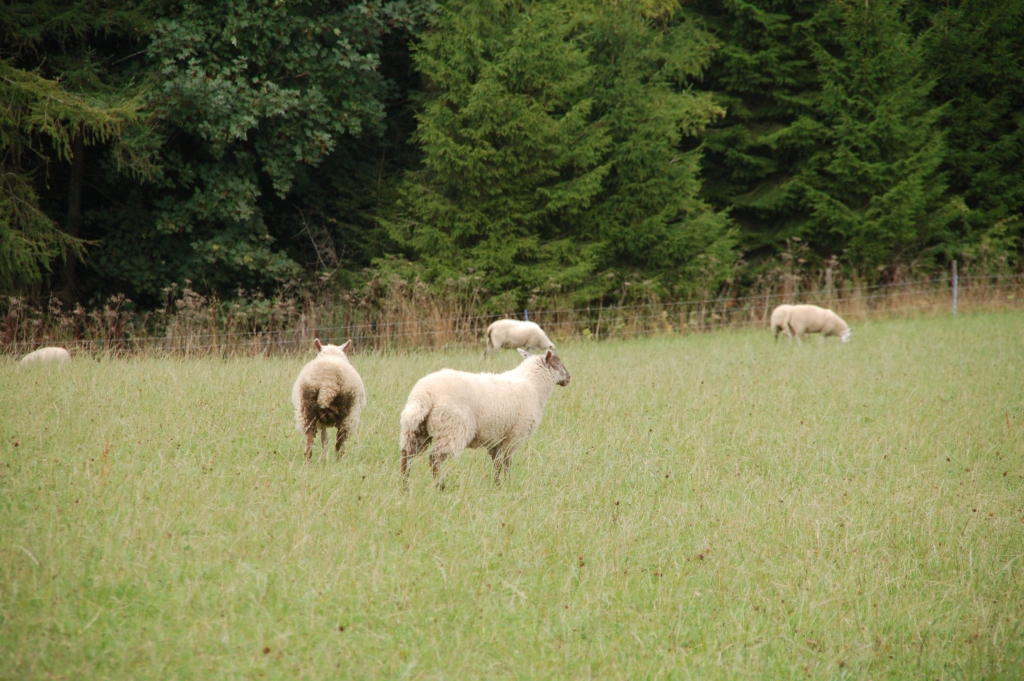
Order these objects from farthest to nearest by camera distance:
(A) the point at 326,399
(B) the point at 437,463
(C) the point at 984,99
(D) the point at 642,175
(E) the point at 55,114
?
(C) the point at 984,99 < (D) the point at 642,175 < (E) the point at 55,114 < (A) the point at 326,399 < (B) the point at 437,463

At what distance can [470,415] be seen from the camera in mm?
6504

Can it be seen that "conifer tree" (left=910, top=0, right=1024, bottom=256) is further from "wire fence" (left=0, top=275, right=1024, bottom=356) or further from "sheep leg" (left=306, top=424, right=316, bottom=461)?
"sheep leg" (left=306, top=424, right=316, bottom=461)

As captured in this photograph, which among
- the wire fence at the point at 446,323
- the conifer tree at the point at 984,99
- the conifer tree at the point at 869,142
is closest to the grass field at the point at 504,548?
the wire fence at the point at 446,323

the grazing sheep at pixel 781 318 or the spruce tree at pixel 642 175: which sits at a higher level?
the spruce tree at pixel 642 175

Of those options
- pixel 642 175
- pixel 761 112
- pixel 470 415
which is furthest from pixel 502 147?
pixel 470 415

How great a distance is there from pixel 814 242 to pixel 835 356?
12001mm

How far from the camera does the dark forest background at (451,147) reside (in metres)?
16.3

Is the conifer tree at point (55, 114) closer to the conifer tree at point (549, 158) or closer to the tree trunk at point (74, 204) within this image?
the tree trunk at point (74, 204)

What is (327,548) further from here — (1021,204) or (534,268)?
(1021,204)

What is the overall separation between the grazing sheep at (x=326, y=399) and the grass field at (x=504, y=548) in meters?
0.25

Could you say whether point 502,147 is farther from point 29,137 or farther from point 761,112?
point 761,112

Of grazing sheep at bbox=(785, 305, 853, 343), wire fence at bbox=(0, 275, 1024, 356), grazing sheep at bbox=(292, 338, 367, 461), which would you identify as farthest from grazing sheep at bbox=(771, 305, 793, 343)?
grazing sheep at bbox=(292, 338, 367, 461)

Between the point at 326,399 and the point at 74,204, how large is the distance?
1359cm

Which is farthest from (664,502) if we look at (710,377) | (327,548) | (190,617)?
(710,377)
